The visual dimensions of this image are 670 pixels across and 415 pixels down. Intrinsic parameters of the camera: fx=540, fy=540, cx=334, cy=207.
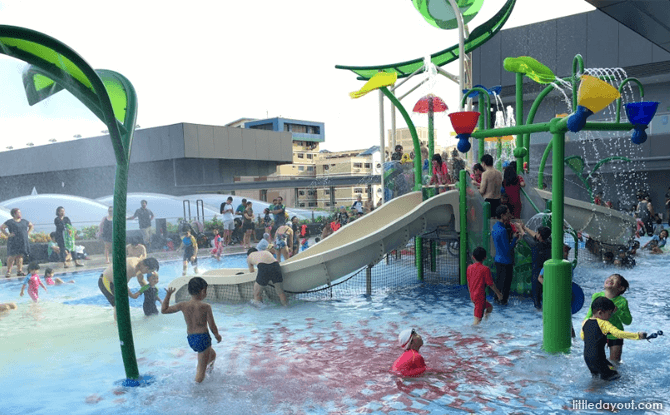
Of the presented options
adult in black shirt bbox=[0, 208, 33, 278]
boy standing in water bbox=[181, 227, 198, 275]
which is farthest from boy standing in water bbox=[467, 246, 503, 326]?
adult in black shirt bbox=[0, 208, 33, 278]

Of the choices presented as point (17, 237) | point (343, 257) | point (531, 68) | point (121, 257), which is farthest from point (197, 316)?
point (17, 237)

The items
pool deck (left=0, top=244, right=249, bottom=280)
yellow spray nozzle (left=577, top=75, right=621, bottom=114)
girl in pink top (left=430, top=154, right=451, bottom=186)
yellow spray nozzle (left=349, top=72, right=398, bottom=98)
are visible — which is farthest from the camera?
pool deck (left=0, top=244, right=249, bottom=280)

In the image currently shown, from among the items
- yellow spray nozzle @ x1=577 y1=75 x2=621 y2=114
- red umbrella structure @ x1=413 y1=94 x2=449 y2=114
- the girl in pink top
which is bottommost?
the girl in pink top

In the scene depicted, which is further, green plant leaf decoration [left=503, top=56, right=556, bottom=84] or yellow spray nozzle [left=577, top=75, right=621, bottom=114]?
green plant leaf decoration [left=503, top=56, right=556, bottom=84]

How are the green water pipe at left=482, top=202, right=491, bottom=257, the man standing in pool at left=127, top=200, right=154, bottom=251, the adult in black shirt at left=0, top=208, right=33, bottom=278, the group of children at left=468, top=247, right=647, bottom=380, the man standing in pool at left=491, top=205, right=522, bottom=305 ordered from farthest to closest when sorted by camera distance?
the man standing in pool at left=127, top=200, right=154, bottom=251, the adult in black shirt at left=0, top=208, right=33, bottom=278, the green water pipe at left=482, top=202, right=491, bottom=257, the man standing in pool at left=491, top=205, right=522, bottom=305, the group of children at left=468, top=247, right=647, bottom=380

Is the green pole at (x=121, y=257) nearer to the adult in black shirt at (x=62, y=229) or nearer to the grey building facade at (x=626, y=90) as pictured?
the adult in black shirt at (x=62, y=229)

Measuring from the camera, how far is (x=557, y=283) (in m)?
5.86

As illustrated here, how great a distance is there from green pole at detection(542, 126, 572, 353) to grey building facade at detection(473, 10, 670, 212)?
17250 millimetres

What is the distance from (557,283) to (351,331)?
2977mm

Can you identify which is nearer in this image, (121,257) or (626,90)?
(121,257)

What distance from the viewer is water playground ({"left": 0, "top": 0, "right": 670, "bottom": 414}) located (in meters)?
5.01

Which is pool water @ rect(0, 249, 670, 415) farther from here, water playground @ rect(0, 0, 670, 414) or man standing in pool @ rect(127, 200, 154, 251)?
man standing in pool @ rect(127, 200, 154, 251)

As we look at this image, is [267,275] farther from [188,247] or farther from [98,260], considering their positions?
[98,260]

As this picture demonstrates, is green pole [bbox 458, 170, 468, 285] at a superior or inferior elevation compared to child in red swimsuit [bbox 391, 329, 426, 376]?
superior
